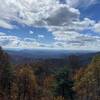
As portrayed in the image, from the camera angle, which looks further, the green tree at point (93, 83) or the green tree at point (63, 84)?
the green tree at point (63, 84)

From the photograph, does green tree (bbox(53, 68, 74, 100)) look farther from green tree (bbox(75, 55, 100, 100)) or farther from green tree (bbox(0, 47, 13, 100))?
green tree (bbox(0, 47, 13, 100))

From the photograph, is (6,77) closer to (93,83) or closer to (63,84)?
(63,84)

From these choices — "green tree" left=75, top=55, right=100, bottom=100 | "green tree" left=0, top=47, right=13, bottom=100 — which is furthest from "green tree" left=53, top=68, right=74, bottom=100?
"green tree" left=0, top=47, right=13, bottom=100

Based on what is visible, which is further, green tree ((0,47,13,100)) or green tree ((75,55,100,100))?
green tree ((0,47,13,100))

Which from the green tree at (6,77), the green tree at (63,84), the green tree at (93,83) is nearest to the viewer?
the green tree at (93,83)

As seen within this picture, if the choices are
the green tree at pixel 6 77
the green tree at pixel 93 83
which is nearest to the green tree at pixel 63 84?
the green tree at pixel 93 83

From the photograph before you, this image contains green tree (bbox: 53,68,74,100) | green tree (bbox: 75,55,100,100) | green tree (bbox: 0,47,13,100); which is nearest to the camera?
green tree (bbox: 75,55,100,100)

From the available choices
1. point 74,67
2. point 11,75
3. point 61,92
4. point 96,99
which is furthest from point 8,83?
point 74,67

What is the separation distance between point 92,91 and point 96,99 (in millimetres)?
2554

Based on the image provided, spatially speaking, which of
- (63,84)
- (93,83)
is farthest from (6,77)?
(93,83)

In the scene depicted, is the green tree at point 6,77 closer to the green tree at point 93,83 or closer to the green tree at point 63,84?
the green tree at point 63,84

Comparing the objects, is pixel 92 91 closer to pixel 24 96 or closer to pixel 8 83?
pixel 24 96

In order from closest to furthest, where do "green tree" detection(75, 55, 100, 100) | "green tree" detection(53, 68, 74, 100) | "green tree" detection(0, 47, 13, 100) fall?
"green tree" detection(75, 55, 100, 100)
"green tree" detection(53, 68, 74, 100)
"green tree" detection(0, 47, 13, 100)

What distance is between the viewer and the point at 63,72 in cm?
6738
